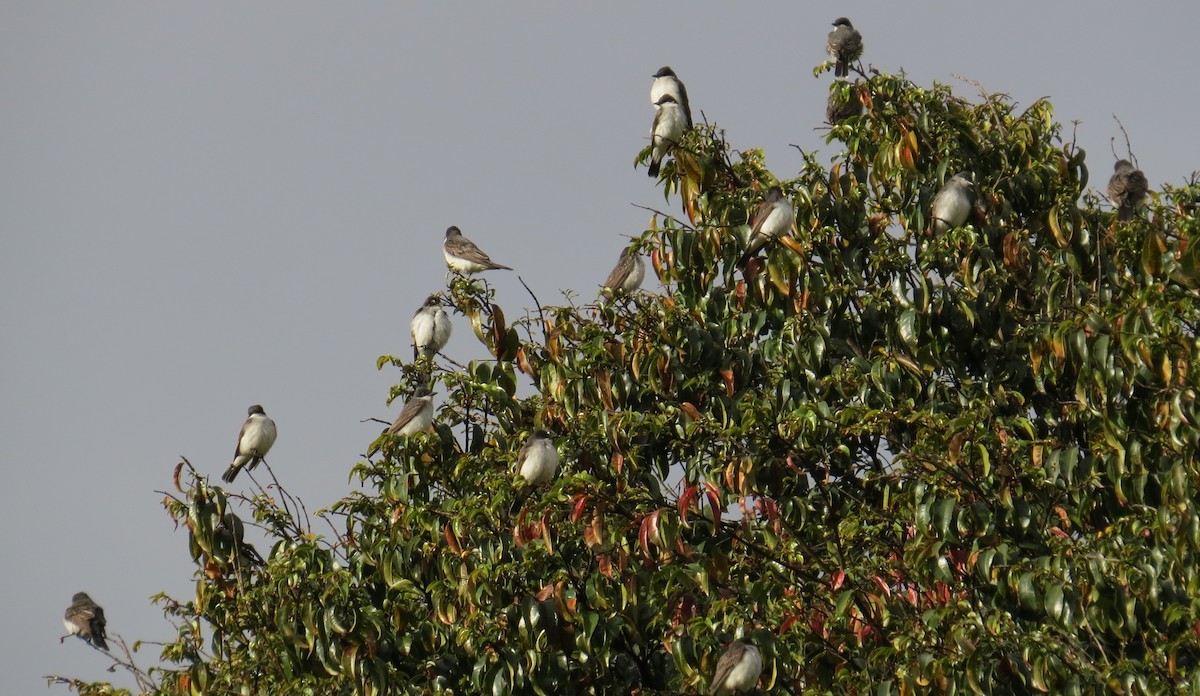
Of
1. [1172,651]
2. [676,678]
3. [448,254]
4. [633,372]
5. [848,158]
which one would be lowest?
[1172,651]

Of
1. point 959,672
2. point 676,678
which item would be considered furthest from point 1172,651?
point 676,678

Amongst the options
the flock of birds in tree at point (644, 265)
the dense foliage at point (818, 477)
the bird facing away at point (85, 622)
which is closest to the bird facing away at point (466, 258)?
the flock of birds in tree at point (644, 265)

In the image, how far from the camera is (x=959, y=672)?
21.4 feet

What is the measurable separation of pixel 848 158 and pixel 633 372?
6.53 ft

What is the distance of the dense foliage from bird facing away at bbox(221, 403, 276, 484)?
344 cm

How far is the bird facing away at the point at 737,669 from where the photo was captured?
23.5 feet

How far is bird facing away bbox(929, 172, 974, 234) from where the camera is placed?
28.8 feet

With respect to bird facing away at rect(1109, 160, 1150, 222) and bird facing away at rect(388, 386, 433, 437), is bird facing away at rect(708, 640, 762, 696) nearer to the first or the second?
bird facing away at rect(388, 386, 433, 437)

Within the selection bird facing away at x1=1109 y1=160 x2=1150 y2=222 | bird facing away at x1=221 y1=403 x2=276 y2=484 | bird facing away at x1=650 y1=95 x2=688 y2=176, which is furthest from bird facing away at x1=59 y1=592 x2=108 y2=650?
bird facing away at x1=1109 y1=160 x2=1150 y2=222

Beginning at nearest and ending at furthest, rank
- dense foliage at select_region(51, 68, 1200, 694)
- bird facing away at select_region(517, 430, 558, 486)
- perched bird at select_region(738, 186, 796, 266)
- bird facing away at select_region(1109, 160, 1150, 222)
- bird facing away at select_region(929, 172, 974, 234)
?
dense foliage at select_region(51, 68, 1200, 694)
bird facing away at select_region(517, 430, 558, 486)
bird facing away at select_region(929, 172, 974, 234)
perched bird at select_region(738, 186, 796, 266)
bird facing away at select_region(1109, 160, 1150, 222)

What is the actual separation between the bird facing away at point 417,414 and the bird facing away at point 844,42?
5920mm

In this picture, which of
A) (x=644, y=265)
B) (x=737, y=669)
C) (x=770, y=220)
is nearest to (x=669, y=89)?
(x=644, y=265)

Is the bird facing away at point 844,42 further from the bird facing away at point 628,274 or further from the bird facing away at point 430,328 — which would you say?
the bird facing away at point 430,328

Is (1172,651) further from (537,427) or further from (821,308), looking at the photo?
(537,427)
